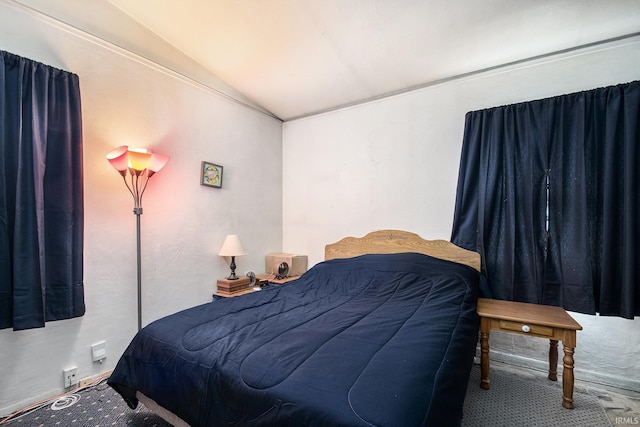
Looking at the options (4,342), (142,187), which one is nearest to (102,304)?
(4,342)

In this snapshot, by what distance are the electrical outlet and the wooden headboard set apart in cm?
221

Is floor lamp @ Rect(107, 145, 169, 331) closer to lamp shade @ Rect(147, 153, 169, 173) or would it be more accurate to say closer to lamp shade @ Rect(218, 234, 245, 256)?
lamp shade @ Rect(147, 153, 169, 173)

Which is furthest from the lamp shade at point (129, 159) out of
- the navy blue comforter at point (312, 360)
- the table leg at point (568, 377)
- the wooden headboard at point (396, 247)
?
the table leg at point (568, 377)

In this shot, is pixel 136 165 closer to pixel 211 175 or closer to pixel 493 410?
pixel 211 175

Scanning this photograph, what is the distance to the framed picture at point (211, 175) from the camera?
9.04 ft

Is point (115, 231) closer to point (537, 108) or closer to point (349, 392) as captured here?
point (349, 392)

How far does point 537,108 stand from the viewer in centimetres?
223

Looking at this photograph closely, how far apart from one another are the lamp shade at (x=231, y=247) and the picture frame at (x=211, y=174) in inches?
21.4

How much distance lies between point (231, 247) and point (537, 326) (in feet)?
8.09

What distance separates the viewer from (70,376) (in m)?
1.94

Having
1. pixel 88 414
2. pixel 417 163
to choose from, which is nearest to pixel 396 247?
pixel 417 163

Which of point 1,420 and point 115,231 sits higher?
point 115,231

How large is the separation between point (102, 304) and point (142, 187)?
906 millimetres

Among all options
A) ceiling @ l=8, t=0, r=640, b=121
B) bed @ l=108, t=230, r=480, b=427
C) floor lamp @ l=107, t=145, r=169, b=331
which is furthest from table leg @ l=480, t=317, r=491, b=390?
floor lamp @ l=107, t=145, r=169, b=331
